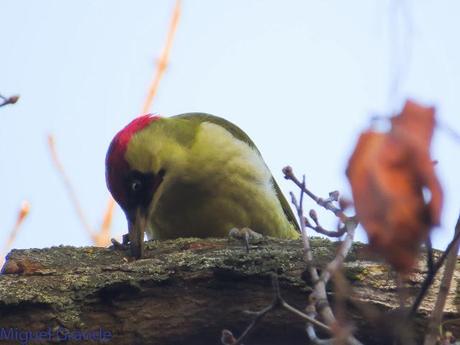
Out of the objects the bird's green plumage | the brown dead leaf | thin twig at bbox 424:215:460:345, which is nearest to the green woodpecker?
the bird's green plumage

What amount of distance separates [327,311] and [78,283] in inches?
76.4

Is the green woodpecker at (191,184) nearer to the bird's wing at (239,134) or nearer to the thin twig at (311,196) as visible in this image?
the bird's wing at (239,134)

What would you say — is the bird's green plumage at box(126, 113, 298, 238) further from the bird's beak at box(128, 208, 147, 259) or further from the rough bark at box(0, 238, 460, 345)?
the rough bark at box(0, 238, 460, 345)

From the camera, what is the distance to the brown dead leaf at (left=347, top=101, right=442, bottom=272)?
5.74ft

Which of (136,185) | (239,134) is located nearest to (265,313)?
(136,185)

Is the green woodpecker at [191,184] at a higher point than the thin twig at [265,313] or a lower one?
higher

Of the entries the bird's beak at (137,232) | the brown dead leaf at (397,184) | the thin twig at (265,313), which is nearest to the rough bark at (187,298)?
the bird's beak at (137,232)

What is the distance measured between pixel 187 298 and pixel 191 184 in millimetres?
1992

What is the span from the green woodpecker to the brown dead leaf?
383 cm

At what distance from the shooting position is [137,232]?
5125 mm

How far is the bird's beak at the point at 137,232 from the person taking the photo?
15.3 feet

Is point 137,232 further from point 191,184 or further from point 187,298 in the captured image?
point 187,298

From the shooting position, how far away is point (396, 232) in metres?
1.78

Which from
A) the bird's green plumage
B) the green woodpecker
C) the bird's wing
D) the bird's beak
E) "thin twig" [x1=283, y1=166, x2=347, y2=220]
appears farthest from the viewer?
the bird's wing
